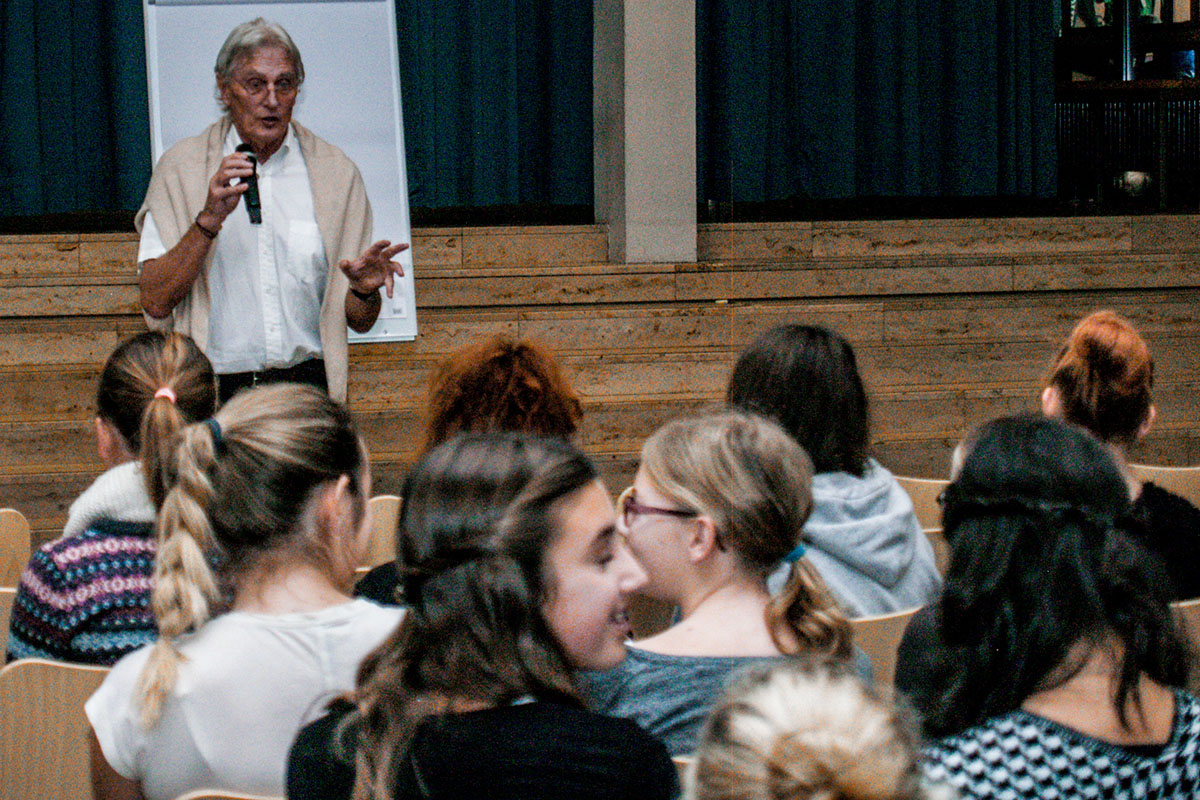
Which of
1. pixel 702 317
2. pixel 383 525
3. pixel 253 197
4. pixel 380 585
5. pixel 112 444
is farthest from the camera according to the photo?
pixel 702 317

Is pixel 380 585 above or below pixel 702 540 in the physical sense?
below

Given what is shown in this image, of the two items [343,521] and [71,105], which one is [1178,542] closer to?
[343,521]

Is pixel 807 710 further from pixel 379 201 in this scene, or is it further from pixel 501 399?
pixel 379 201

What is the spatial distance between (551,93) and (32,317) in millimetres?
2856

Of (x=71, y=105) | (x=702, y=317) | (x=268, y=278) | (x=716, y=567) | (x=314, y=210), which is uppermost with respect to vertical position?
(x=71, y=105)

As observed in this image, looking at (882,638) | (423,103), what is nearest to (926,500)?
(882,638)

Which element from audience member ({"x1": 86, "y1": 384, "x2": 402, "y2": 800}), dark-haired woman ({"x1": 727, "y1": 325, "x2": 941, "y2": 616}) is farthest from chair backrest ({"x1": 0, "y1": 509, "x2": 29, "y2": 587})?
dark-haired woman ({"x1": 727, "y1": 325, "x2": 941, "y2": 616})

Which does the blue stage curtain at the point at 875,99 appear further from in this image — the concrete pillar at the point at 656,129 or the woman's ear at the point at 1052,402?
the woman's ear at the point at 1052,402

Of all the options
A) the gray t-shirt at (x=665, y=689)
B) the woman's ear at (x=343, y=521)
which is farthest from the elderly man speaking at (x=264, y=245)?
the gray t-shirt at (x=665, y=689)

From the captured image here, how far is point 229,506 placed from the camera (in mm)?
1498

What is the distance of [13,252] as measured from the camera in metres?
5.04

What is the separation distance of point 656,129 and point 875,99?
6.03 feet

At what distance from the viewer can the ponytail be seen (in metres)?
1.54

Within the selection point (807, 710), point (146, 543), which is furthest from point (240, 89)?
point (807, 710)
